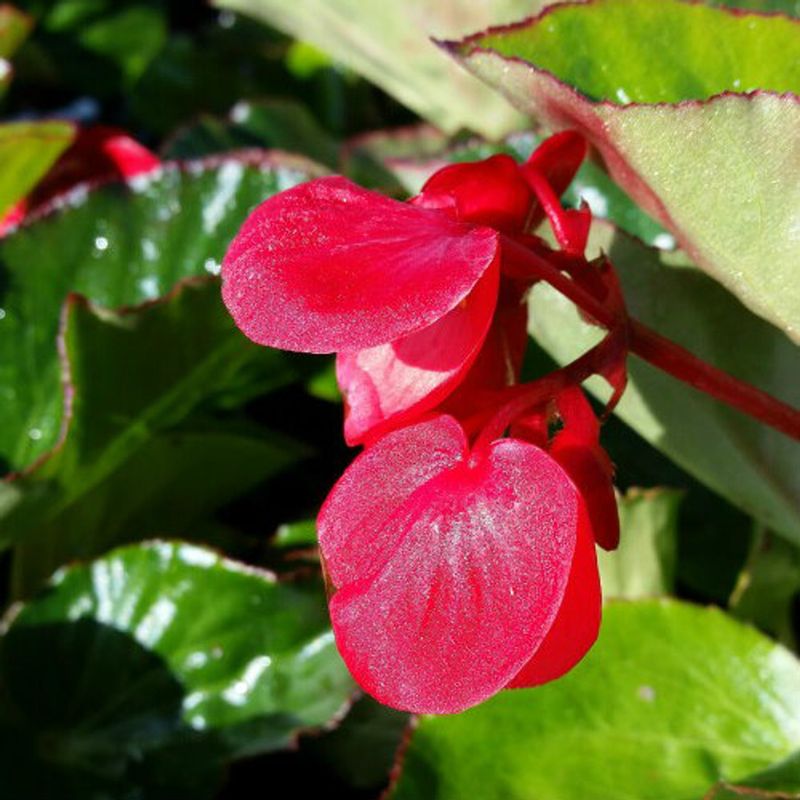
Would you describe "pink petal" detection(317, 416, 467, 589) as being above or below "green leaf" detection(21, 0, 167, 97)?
above

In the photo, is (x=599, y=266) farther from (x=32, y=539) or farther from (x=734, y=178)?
(x=32, y=539)

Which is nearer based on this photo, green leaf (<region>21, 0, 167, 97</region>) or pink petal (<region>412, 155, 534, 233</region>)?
pink petal (<region>412, 155, 534, 233</region>)

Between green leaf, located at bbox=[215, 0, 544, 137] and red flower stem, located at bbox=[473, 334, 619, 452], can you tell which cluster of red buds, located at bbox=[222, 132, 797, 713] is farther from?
green leaf, located at bbox=[215, 0, 544, 137]

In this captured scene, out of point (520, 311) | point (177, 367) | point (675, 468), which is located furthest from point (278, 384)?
point (520, 311)

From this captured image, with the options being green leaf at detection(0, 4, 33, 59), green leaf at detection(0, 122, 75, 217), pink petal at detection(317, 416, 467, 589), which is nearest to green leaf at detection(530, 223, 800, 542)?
pink petal at detection(317, 416, 467, 589)

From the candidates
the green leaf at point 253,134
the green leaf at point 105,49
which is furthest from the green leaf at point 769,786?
the green leaf at point 105,49

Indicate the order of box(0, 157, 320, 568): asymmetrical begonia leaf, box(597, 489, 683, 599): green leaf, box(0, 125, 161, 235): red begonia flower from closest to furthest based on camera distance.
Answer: box(597, 489, 683, 599): green leaf < box(0, 157, 320, 568): asymmetrical begonia leaf < box(0, 125, 161, 235): red begonia flower

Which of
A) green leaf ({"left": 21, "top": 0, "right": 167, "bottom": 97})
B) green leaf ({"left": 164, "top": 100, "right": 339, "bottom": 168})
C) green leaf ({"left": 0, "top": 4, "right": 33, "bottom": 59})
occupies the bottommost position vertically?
green leaf ({"left": 21, "top": 0, "right": 167, "bottom": 97})
